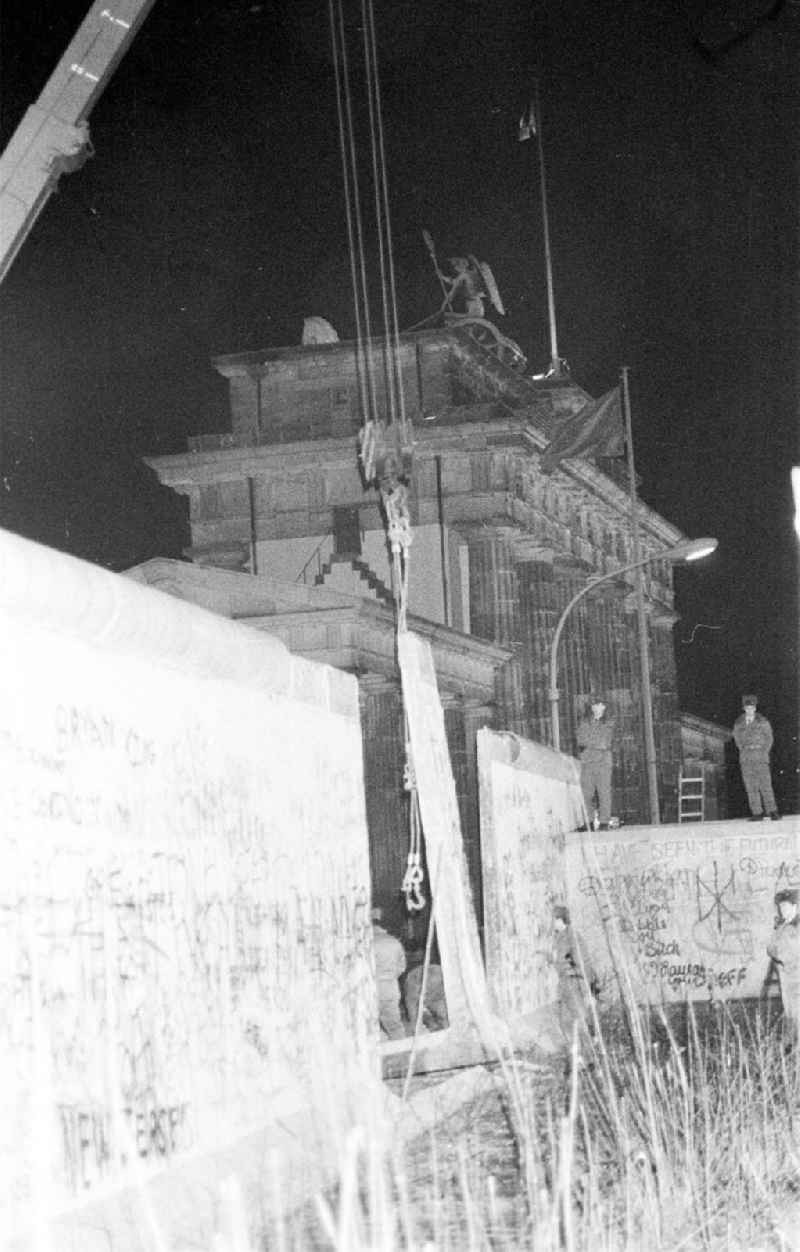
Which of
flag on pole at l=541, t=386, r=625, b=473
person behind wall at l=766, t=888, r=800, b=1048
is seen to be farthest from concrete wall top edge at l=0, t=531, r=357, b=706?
flag on pole at l=541, t=386, r=625, b=473

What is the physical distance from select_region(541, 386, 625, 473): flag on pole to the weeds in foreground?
3035cm

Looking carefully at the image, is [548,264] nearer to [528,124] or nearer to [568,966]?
[528,124]

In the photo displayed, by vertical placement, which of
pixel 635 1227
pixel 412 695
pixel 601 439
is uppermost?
pixel 601 439

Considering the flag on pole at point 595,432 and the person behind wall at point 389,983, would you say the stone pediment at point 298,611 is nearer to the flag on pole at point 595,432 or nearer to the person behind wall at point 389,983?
the flag on pole at point 595,432

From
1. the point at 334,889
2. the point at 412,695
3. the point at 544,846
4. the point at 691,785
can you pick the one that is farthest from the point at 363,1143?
the point at 691,785

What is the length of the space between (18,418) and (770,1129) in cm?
4013

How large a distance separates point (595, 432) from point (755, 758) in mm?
16141

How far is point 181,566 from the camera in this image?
99.7 feet

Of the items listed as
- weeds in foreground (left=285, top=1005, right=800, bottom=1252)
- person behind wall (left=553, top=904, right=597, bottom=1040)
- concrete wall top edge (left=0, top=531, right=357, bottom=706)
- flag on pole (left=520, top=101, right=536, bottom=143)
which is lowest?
weeds in foreground (left=285, top=1005, right=800, bottom=1252)

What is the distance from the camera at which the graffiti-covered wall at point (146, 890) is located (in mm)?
7918

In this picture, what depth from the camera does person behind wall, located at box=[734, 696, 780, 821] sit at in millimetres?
27031

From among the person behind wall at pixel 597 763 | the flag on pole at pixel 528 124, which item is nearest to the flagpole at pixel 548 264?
the flag on pole at pixel 528 124

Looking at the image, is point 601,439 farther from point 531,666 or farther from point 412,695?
point 412,695

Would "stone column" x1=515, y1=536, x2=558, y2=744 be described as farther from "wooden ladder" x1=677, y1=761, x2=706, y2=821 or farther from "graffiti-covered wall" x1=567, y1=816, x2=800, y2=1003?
"graffiti-covered wall" x1=567, y1=816, x2=800, y2=1003
